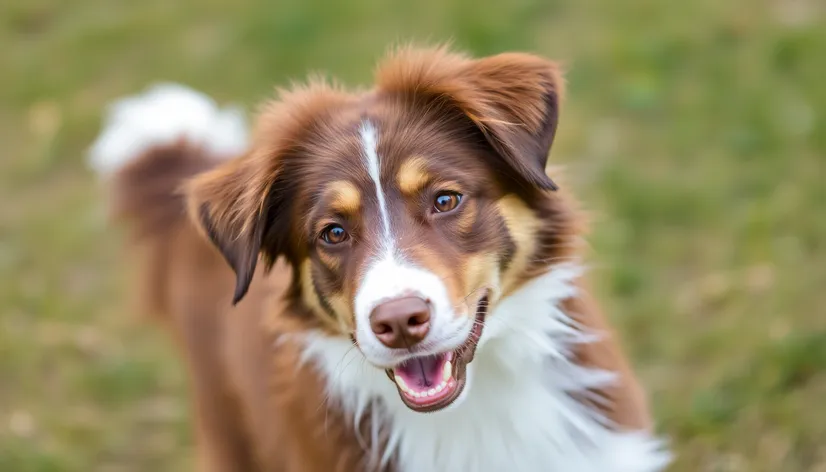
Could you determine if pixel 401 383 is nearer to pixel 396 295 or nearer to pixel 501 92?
pixel 396 295

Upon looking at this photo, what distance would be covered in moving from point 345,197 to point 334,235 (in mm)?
141

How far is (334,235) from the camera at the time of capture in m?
3.09

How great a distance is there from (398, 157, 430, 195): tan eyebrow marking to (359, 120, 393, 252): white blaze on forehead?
0.23ft

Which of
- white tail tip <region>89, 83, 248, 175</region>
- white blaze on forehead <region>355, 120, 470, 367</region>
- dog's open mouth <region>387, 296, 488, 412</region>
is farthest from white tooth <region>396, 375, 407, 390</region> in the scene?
white tail tip <region>89, 83, 248, 175</region>

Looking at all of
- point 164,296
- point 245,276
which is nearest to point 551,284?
point 245,276

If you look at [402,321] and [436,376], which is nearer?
[402,321]

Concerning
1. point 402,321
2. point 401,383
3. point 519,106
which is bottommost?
point 401,383

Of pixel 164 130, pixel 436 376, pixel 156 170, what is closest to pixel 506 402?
pixel 436 376

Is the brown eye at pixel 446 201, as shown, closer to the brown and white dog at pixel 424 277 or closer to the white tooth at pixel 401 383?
the brown and white dog at pixel 424 277

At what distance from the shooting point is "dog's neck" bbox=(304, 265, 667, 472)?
3203 mm

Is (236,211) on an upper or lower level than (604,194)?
upper

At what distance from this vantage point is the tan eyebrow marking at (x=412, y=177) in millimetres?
2992

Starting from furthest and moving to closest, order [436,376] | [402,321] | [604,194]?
[604,194]
[436,376]
[402,321]

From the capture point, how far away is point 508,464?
10.8 ft
